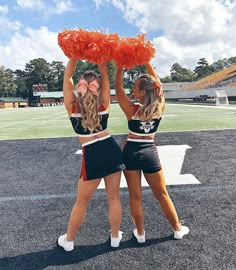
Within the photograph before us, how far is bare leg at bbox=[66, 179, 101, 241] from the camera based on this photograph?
3115 mm

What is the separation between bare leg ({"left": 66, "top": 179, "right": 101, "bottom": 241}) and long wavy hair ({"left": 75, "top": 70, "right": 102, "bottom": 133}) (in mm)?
527

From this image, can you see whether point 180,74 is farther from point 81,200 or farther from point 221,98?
point 81,200

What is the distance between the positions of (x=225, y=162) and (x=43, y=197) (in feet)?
11.7

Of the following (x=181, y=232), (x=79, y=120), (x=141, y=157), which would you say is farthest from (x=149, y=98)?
(x=181, y=232)

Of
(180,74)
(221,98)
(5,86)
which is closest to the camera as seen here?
(221,98)

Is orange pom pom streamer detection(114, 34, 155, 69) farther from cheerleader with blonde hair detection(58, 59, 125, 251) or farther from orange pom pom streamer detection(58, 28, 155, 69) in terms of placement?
cheerleader with blonde hair detection(58, 59, 125, 251)

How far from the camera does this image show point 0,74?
350 ft

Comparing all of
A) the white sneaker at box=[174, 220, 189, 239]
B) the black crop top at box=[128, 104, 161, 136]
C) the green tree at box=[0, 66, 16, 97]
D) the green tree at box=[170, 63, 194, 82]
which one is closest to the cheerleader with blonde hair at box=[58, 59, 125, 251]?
the black crop top at box=[128, 104, 161, 136]

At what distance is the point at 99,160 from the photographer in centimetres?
305

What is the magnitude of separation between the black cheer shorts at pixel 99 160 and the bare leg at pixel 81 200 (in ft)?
0.23

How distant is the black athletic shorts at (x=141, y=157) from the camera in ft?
10.4

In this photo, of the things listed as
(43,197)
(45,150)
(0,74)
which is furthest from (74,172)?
(0,74)

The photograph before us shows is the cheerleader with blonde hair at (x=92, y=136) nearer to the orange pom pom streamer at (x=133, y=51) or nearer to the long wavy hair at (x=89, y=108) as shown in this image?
the long wavy hair at (x=89, y=108)

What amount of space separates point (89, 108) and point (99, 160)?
1.64 feet
